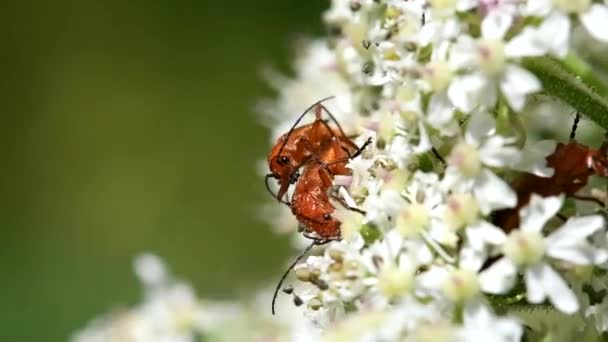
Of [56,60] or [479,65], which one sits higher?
[56,60]

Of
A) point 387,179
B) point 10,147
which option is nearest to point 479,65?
point 387,179

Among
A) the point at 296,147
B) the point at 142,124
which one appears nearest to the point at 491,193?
the point at 296,147

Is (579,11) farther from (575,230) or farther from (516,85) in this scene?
(575,230)

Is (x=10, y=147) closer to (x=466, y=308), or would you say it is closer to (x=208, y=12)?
(x=208, y=12)

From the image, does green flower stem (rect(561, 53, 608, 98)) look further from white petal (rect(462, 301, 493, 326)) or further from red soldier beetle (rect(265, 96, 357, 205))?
red soldier beetle (rect(265, 96, 357, 205))

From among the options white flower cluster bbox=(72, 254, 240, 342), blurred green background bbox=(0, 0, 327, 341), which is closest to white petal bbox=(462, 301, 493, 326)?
white flower cluster bbox=(72, 254, 240, 342)
